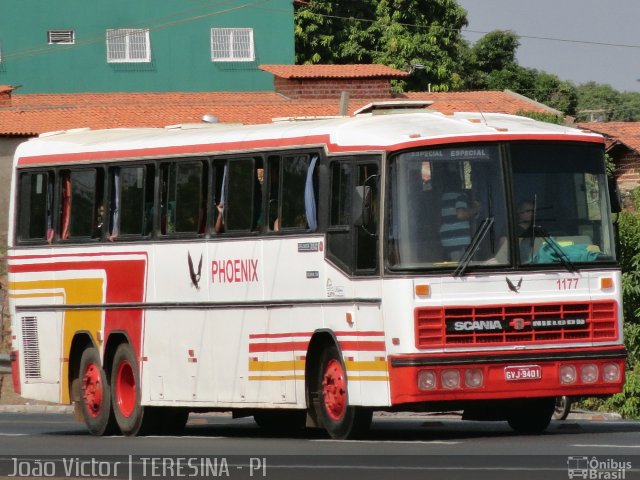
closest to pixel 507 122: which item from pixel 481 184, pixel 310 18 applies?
pixel 481 184

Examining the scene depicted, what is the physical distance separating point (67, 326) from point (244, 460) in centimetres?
740

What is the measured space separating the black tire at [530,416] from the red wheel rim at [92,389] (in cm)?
514

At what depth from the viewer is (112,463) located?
592 inches

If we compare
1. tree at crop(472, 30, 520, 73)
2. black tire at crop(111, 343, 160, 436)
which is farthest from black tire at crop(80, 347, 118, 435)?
tree at crop(472, 30, 520, 73)

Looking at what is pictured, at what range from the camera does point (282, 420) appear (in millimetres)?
21234

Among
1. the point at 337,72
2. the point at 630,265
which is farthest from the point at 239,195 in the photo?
the point at 337,72

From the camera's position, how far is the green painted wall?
68.5m

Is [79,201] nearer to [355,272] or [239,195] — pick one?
[239,195]

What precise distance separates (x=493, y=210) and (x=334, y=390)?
2282 millimetres

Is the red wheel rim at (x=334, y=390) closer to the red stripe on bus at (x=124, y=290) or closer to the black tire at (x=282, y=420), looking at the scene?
the black tire at (x=282, y=420)

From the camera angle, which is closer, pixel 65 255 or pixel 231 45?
pixel 65 255

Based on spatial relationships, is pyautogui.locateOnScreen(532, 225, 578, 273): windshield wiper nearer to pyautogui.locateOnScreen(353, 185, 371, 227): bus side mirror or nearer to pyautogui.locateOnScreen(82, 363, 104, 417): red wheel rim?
pyautogui.locateOnScreen(353, 185, 371, 227): bus side mirror

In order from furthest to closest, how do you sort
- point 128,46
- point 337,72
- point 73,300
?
point 128,46
point 337,72
point 73,300

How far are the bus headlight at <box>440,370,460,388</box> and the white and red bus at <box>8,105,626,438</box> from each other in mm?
12
